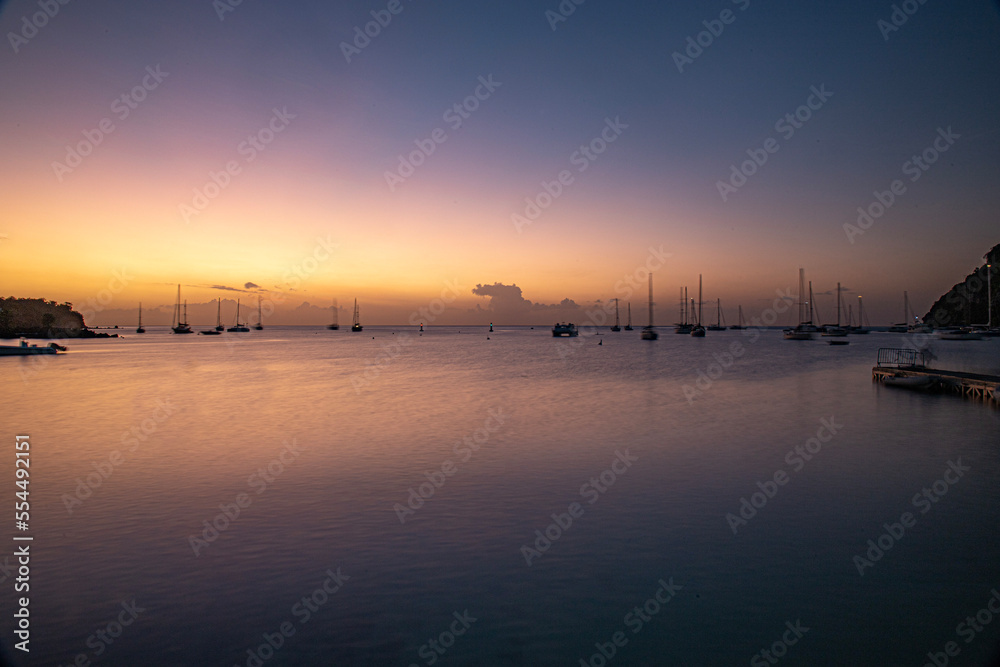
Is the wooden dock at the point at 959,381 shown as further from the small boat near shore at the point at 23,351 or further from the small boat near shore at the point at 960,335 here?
the small boat near shore at the point at 960,335

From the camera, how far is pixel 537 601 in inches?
300

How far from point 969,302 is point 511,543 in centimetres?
21422

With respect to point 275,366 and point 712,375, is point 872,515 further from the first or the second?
point 275,366

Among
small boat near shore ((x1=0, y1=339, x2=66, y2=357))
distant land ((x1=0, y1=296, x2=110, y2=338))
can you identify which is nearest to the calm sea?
small boat near shore ((x1=0, y1=339, x2=66, y2=357))

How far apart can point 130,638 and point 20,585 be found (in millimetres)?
3004

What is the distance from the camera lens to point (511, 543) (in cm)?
981

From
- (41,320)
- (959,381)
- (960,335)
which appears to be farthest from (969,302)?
(41,320)

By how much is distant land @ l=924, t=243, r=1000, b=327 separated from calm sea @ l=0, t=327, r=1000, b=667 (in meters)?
170

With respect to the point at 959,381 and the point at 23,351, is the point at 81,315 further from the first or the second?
the point at 959,381

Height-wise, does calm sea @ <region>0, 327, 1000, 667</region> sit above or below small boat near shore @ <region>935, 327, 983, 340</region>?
below

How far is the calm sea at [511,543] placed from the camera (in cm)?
670

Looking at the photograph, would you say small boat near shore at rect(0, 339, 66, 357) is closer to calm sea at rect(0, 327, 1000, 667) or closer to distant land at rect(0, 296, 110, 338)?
calm sea at rect(0, 327, 1000, 667)

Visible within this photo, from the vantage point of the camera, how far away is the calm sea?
6.70 m

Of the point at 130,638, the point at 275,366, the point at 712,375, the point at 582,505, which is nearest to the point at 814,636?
the point at 582,505
